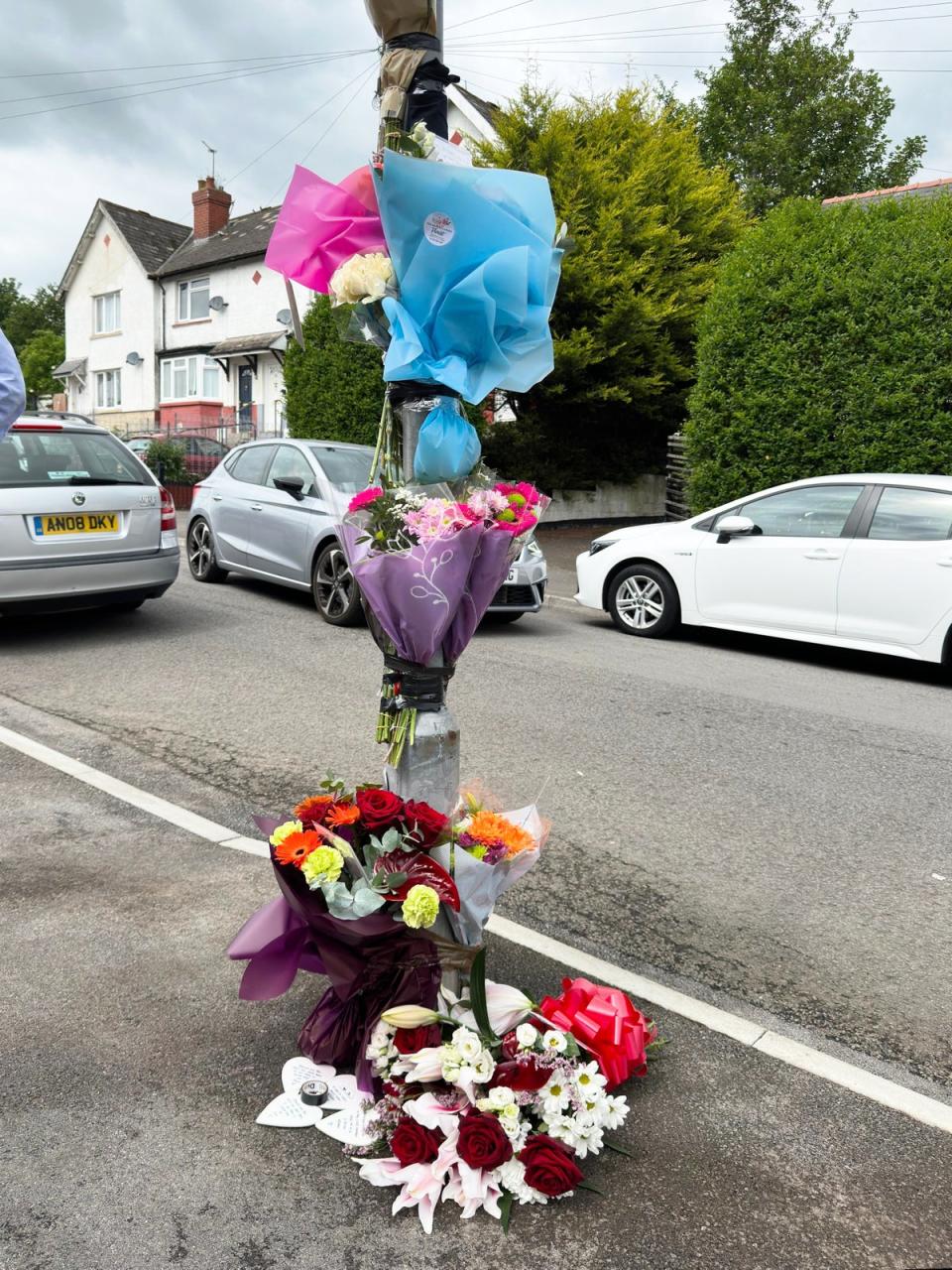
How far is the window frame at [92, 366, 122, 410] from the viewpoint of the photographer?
3953 centimetres

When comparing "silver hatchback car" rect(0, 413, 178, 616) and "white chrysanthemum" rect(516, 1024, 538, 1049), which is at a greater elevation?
"silver hatchback car" rect(0, 413, 178, 616)

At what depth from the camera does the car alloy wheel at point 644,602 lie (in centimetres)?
951

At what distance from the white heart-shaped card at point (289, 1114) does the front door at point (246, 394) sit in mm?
32640

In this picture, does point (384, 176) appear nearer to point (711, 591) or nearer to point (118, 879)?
point (118, 879)

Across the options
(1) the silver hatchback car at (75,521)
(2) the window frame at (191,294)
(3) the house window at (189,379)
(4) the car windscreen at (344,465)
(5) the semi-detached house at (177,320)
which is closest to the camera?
(1) the silver hatchback car at (75,521)

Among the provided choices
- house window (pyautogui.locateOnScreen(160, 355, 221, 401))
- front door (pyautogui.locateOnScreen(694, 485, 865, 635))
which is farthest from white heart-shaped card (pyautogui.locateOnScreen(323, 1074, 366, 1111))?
house window (pyautogui.locateOnScreen(160, 355, 221, 401))

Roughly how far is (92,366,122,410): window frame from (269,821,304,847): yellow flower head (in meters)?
40.1

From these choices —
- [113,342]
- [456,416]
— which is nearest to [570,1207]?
[456,416]

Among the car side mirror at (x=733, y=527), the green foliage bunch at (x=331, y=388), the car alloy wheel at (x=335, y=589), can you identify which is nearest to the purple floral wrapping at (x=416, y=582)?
the car alloy wheel at (x=335, y=589)

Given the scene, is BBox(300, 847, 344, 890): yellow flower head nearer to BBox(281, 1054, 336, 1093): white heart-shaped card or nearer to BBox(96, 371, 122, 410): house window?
BBox(281, 1054, 336, 1093): white heart-shaped card

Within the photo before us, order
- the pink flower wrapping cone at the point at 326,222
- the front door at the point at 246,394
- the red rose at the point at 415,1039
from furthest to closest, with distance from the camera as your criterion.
→ the front door at the point at 246,394 < the pink flower wrapping cone at the point at 326,222 < the red rose at the point at 415,1039

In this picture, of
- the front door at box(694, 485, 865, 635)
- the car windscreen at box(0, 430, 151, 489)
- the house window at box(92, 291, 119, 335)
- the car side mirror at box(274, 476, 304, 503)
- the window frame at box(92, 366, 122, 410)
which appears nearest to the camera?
the car windscreen at box(0, 430, 151, 489)

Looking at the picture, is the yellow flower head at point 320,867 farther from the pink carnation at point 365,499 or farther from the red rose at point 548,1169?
the pink carnation at point 365,499

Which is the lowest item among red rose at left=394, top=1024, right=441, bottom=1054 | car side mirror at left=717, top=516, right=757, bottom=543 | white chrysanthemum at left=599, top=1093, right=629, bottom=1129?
white chrysanthemum at left=599, top=1093, right=629, bottom=1129
